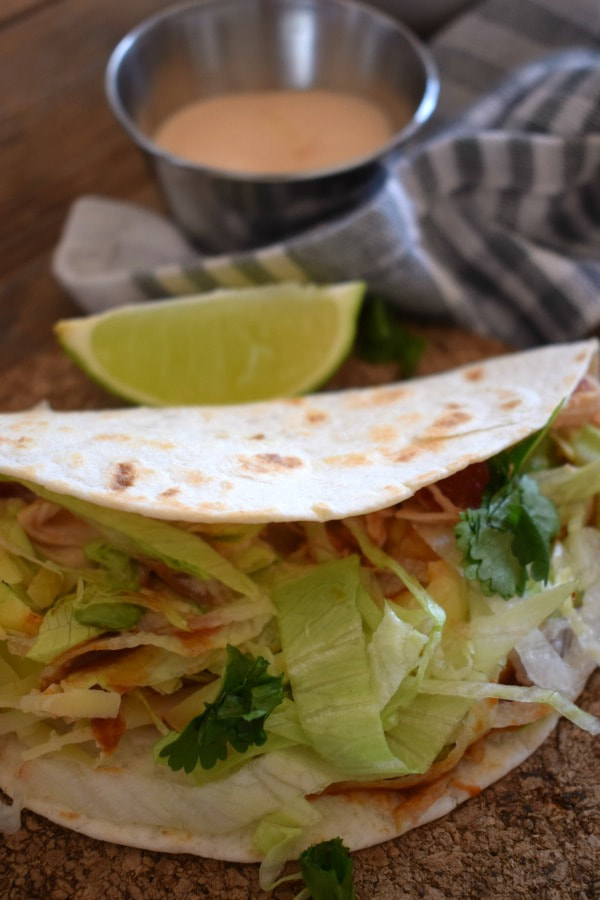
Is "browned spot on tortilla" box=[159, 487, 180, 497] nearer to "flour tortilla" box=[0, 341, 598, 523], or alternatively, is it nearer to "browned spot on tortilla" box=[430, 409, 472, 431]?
"flour tortilla" box=[0, 341, 598, 523]

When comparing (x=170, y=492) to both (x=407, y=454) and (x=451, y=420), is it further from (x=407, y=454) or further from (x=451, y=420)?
(x=451, y=420)

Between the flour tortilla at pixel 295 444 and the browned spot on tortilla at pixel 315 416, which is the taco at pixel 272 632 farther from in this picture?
the browned spot on tortilla at pixel 315 416

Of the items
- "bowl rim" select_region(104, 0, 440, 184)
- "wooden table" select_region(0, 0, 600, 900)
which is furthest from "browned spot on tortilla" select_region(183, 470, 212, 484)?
"bowl rim" select_region(104, 0, 440, 184)

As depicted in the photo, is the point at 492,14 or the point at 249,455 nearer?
the point at 249,455

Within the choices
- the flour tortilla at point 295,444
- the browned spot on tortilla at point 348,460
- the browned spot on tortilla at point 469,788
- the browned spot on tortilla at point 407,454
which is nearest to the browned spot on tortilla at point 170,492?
the flour tortilla at point 295,444

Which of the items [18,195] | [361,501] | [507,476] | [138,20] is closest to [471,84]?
[138,20]

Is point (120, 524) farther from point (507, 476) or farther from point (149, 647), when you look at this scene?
point (507, 476)
